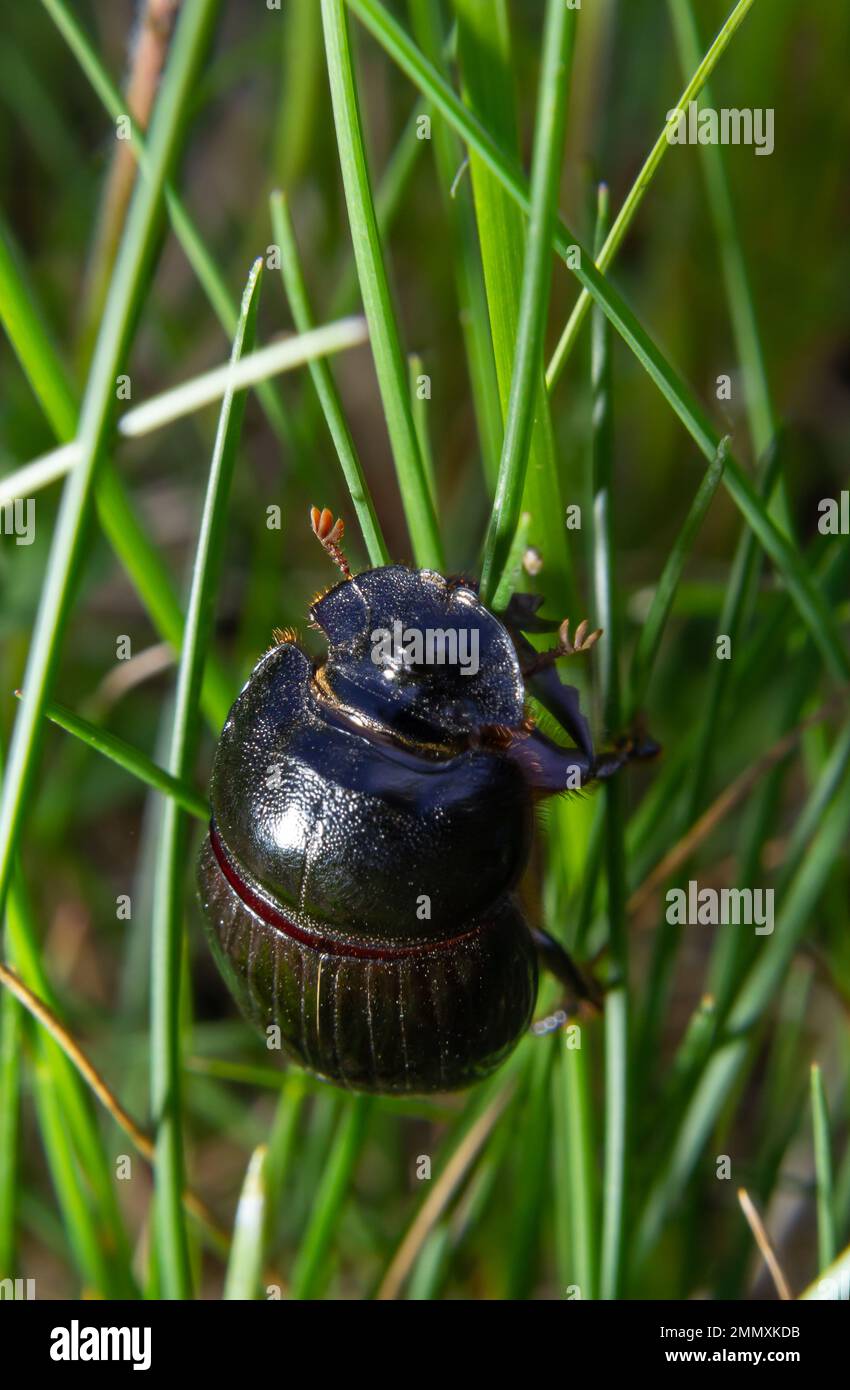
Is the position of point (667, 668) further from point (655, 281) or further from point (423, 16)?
point (423, 16)

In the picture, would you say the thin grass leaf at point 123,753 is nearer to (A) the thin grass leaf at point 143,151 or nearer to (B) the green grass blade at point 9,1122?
(B) the green grass blade at point 9,1122

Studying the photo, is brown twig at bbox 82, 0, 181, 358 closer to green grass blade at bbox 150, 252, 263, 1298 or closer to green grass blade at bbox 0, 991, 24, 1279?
green grass blade at bbox 150, 252, 263, 1298

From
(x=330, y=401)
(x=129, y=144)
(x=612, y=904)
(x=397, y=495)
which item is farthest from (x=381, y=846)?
(x=397, y=495)

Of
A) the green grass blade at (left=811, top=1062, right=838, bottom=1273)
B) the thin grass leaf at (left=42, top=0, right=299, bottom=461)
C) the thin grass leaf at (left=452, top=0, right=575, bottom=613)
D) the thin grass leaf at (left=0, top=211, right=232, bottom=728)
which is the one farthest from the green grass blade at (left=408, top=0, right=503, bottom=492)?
the green grass blade at (left=811, top=1062, right=838, bottom=1273)

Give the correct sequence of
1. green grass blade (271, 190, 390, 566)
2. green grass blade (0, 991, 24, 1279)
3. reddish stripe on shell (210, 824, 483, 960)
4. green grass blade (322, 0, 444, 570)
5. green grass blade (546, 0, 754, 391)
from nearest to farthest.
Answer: green grass blade (322, 0, 444, 570) < green grass blade (546, 0, 754, 391) < green grass blade (271, 190, 390, 566) < reddish stripe on shell (210, 824, 483, 960) < green grass blade (0, 991, 24, 1279)

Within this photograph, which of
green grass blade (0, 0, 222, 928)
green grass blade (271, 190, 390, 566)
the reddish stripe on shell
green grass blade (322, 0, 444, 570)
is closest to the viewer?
green grass blade (0, 0, 222, 928)

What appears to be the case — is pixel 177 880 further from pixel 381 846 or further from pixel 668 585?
pixel 668 585

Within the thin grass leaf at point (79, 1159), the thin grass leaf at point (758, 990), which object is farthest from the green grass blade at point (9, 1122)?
the thin grass leaf at point (758, 990)
